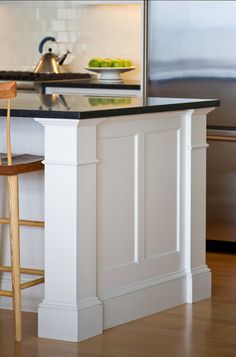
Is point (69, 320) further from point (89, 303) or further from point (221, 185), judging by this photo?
point (221, 185)

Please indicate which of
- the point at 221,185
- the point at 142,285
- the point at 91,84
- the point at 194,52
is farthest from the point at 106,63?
the point at 142,285

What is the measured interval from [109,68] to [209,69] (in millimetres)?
1052

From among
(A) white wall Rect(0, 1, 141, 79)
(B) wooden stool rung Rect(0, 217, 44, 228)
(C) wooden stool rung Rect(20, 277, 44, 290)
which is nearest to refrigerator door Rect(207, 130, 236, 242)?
(A) white wall Rect(0, 1, 141, 79)

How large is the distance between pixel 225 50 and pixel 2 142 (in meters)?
1.92

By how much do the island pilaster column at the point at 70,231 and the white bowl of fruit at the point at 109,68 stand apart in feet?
9.33

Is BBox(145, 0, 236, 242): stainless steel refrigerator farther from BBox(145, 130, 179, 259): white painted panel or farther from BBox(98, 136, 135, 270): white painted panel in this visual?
BBox(98, 136, 135, 270): white painted panel

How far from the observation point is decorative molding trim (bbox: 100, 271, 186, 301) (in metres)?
4.48

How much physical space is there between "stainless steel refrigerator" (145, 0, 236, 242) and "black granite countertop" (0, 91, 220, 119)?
120 cm

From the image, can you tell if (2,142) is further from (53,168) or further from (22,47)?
(22,47)

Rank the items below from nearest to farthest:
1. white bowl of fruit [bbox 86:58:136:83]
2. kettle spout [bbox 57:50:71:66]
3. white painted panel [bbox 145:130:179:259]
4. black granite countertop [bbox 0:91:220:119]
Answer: black granite countertop [bbox 0:91:220:119] < white painted panel [bbox 145:130:179:259] < white bowl of fruit [bbox 86:58:136:83] < kettle spout [bbox 57:50:71:66]

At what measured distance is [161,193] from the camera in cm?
475

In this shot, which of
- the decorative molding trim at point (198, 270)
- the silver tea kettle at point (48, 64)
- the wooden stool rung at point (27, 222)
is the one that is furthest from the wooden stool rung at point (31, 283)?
the silver tea kettle at point (48, 64)

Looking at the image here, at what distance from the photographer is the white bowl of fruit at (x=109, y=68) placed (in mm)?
7039

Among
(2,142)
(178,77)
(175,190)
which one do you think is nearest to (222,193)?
(178,77)
